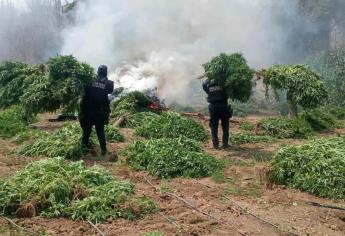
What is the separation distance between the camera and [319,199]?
743 cm

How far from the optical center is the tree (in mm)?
14836

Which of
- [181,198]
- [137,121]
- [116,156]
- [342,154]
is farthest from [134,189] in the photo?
[137,121]

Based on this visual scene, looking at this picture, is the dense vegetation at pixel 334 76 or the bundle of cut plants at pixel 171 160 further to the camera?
the dense vegetation at pixel 334 76

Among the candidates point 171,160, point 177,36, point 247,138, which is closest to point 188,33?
point 177,36

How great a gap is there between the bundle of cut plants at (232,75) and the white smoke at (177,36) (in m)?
13.2

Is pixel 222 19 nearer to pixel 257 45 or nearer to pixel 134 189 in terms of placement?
pixel 257 45

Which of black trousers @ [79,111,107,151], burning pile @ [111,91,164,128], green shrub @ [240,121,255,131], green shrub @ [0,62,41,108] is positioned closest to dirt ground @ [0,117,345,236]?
black trousers @ [79,111,107,151]

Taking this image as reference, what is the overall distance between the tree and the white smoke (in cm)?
961

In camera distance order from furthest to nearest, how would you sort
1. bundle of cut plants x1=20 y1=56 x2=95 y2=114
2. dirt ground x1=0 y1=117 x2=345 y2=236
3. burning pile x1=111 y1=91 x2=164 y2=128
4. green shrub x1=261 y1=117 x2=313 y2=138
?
burning pile x1=111 y1=91 x2=164 y2=128 < green shrub x1=261 y1=117 x2=313 y2=138 < bundle of cut plants x1=20 y1=56 x2=95 y2=114 < dirt ground x1=0 y1=117 x2=345 y2=236

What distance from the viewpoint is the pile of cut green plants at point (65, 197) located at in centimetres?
632

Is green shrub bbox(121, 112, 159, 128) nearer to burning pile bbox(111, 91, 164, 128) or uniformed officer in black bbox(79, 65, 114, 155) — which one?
burning pile bbox(111, 91, 164, 128)

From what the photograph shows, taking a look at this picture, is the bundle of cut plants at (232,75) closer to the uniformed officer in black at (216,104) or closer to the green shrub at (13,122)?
the uniformed officer in black at (216,104)

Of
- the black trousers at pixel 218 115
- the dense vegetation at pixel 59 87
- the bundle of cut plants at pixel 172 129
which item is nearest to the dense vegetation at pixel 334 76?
the bundle of cut plants at pixel 172 129

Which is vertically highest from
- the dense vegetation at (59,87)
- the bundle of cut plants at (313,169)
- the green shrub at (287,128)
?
the dense vegetation at (59,87)
